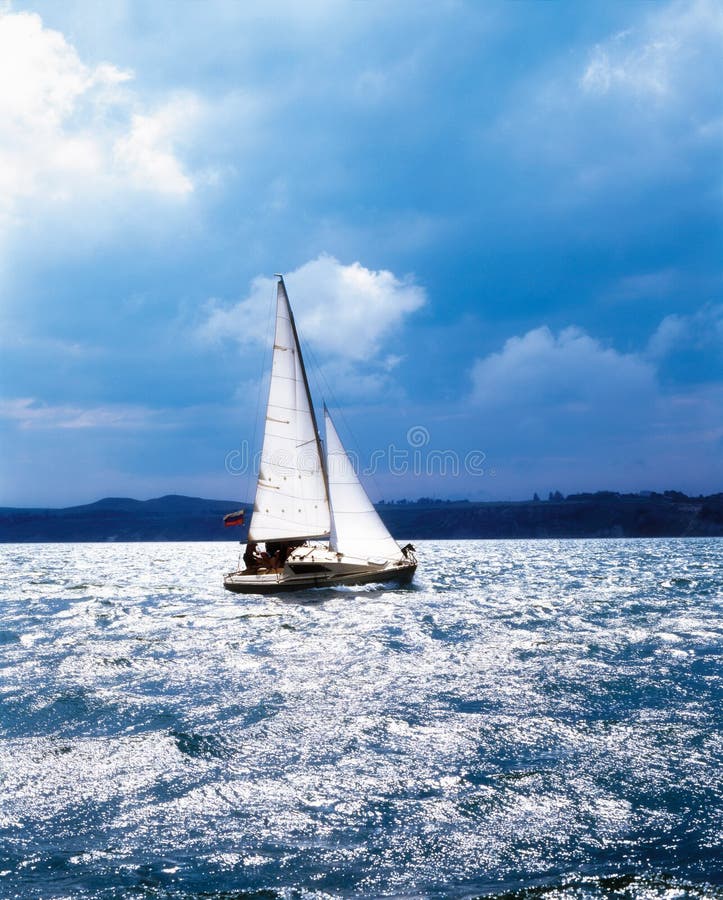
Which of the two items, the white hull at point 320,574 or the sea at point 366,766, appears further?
the white hull at point 320,574

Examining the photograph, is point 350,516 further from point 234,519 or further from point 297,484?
point 234,519

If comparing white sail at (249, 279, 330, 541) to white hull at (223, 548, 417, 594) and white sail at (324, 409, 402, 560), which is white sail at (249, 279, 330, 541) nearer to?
white sail at (324, 409, 402, 560)

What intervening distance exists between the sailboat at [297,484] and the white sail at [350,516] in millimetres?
56

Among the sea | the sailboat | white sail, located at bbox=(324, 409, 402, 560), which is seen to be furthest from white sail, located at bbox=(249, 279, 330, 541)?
the sea

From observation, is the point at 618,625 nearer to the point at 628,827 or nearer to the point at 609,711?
the point at 609,711

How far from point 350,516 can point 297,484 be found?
12.1 feet

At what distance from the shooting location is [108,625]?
92.3 ft

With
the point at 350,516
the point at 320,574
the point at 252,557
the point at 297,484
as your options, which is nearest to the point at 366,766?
the point at 320,574

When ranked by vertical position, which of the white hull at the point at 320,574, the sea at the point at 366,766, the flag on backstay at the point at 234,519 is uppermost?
the flag on backstay at the point at 234,519

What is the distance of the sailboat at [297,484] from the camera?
38.7 metres

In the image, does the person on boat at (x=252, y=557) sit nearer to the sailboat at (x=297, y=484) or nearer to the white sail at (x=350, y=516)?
the sailboat at (x=297, y=484)

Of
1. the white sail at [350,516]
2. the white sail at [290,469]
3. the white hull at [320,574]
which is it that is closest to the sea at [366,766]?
the white hull at [320,574]

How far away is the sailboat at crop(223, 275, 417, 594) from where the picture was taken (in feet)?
127

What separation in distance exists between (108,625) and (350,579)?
12516 mm
